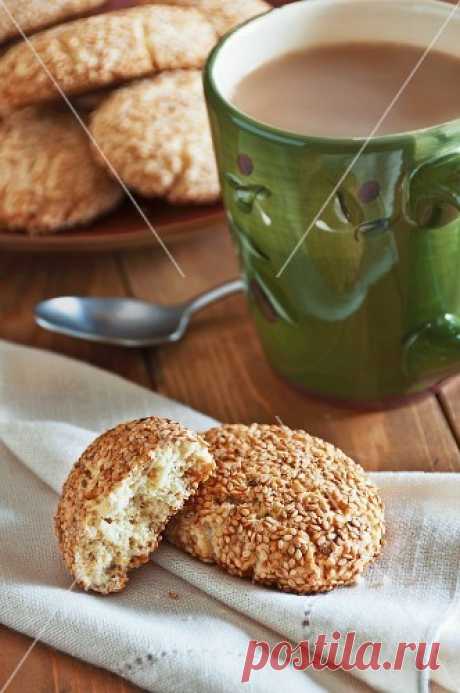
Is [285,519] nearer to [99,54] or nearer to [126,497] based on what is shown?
[126,497]

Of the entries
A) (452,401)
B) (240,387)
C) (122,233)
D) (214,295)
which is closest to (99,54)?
(122,233)

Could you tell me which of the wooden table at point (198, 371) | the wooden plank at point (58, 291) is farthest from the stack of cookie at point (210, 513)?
the wooden plank at point (58, 291)

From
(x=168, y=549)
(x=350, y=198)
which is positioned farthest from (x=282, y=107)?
(x=168, y=549)

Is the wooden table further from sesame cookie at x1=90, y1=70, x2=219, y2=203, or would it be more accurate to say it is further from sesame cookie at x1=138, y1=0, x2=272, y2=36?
sesame cookie at x1=138, y1=0, x2=272, y2=36

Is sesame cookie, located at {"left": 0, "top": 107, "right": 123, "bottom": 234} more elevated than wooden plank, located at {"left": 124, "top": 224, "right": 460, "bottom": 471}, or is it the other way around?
sesame cookie, located at {"left": 0, "top": 107, "right": 123, "bottom": 234}

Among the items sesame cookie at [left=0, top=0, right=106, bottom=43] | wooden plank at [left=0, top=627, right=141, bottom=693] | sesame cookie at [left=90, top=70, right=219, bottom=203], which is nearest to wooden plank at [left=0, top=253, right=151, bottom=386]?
sesame cookie at [left=90, top=70, right=219, bottom=203]
